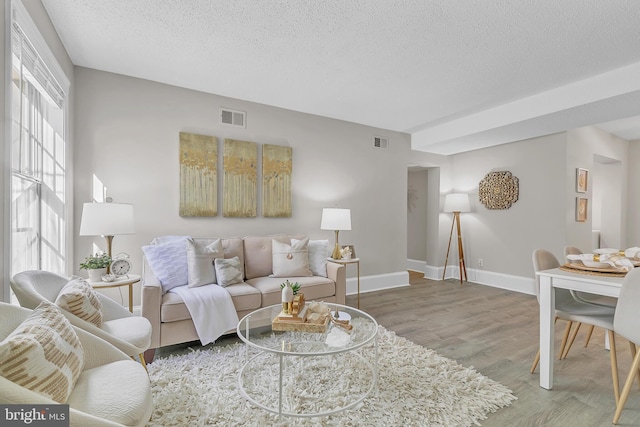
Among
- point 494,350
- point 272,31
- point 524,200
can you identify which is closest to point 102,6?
point 272,31

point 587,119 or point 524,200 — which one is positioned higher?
point 587,119

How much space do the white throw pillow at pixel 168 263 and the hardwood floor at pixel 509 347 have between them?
2.16 m

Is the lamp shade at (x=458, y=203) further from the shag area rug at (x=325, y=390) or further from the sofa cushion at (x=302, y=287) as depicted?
the shag area rug at (x=325, y=390)

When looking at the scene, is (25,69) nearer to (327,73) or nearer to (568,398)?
(327,73)

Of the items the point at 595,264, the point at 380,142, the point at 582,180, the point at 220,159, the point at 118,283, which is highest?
the point at 380,142

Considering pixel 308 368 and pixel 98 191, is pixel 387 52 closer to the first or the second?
pixel 308 368

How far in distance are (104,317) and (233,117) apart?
2.58m

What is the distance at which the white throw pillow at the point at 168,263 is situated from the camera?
111 inches

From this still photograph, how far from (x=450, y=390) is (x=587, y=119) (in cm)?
350

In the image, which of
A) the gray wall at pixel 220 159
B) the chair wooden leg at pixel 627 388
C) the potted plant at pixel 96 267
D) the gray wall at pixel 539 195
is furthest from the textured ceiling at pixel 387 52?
the chair wooden leg at pixel 627 388

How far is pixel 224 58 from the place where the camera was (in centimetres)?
285

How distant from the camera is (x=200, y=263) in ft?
9.68

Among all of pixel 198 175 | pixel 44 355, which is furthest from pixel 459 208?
pixel 44 355

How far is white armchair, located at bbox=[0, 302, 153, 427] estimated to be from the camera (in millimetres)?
960
